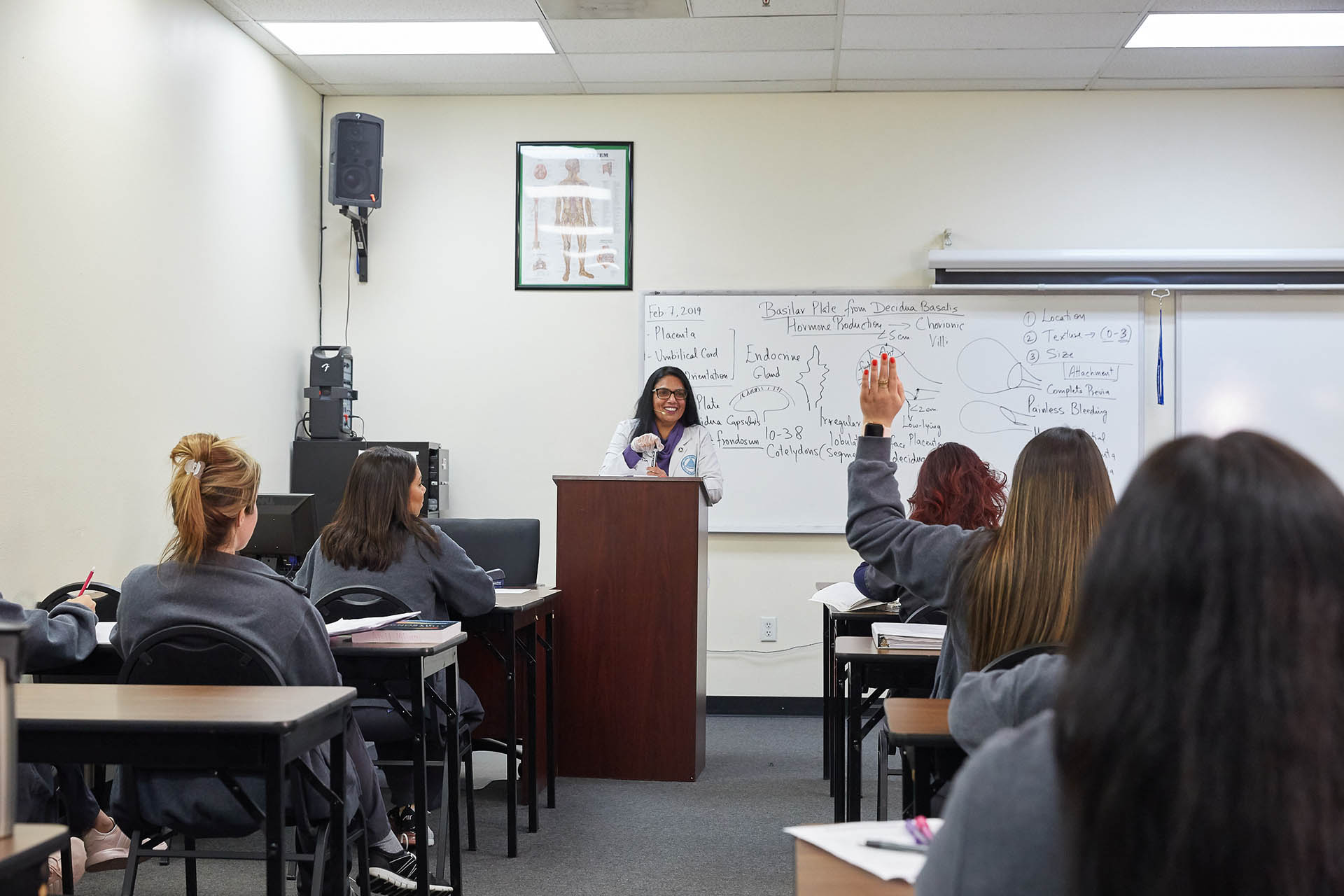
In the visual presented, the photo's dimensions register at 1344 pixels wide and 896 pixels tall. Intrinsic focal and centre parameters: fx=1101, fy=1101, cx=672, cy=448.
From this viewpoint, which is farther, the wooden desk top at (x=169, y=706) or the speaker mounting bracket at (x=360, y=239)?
the speaker mounting bracket at (x=360, y=239)

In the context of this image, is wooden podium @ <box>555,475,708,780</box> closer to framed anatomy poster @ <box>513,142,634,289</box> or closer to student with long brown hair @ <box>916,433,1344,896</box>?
framed anatomy poster @ <box>513,142,634,289</box>

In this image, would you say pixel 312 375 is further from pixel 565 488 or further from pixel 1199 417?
pixel 1199 417

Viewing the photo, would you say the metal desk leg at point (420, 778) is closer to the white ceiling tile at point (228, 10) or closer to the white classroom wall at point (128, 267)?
the white classroom wall at point (128, 267)

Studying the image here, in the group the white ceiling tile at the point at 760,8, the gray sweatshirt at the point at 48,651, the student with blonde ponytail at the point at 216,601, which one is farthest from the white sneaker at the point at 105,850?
the white ceiling tile at the point at 760,8

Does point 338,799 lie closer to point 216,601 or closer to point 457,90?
point 216,601

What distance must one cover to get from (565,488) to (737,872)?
1.57 m

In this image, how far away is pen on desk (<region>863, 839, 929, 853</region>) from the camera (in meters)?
1.10

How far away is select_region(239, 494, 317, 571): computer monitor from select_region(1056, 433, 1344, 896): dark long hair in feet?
11.2

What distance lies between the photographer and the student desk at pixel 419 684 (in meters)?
2.44

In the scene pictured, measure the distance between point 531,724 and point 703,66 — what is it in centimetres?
315

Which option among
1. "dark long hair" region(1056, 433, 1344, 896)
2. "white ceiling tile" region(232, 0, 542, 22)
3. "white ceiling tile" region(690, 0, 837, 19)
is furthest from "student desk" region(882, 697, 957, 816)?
"white ceiling tile" region(232, 0, 542, 22)

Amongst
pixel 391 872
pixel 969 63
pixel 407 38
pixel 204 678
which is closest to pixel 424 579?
pixel 391 872

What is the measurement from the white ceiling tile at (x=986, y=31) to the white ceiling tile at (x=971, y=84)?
42cm

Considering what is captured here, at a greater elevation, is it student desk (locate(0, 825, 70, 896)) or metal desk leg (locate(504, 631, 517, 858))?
student desk (locate(0, 825, 70, 896))
